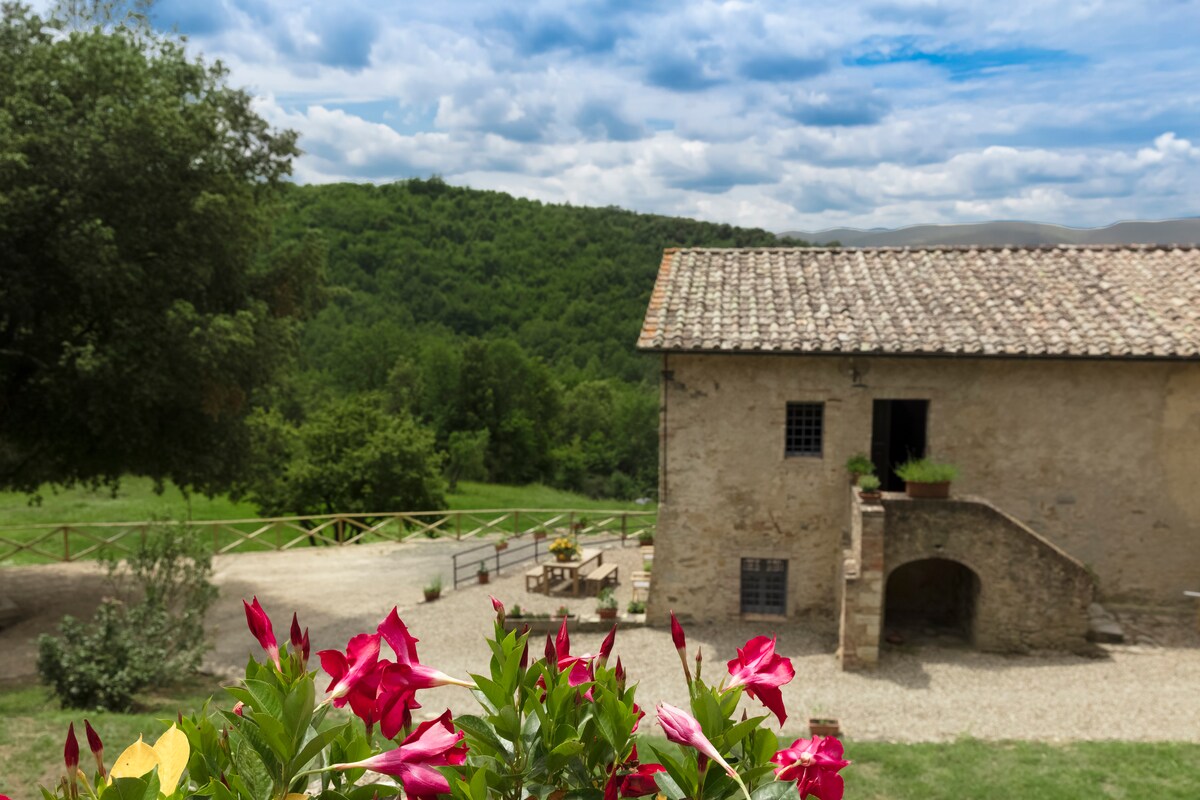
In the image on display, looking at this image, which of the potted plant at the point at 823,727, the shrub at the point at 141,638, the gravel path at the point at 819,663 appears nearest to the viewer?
the potted plant at the point at 823,727

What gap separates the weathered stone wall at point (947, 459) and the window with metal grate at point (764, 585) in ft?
0.65

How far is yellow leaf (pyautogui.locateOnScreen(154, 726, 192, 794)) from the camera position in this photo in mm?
1687

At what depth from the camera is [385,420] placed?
35062 millimetres

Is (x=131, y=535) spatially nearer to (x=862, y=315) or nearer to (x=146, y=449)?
(x=146, y=449)

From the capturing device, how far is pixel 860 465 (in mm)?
14898

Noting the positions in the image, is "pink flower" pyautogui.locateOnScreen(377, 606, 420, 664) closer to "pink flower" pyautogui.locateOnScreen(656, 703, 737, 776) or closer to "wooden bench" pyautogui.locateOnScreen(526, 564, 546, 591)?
"pink flower" pyautogui.locateOnScreen(656, 703, 737, 776)

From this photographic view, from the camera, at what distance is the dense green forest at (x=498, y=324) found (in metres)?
55.0

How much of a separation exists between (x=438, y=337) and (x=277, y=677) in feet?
207

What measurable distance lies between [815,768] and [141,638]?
12648 mm

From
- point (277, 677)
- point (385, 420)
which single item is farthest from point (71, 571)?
point (277, 677)

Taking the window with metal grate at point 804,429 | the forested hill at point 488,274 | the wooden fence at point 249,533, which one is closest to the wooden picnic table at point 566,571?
the wooden fence at point 249,533

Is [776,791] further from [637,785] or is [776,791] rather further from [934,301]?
[934,301]

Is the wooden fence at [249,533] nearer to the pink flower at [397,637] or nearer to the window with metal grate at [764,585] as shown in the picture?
the window with metal grate at [764,585]

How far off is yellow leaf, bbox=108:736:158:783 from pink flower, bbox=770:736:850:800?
1.33 m
